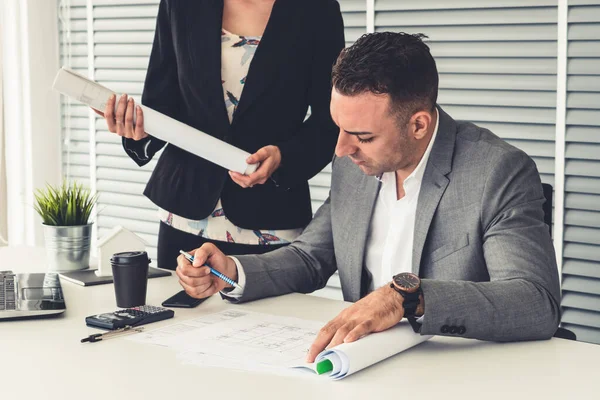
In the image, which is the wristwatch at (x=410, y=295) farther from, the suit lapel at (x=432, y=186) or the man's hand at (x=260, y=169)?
the man's hand at (x=260, y=169)

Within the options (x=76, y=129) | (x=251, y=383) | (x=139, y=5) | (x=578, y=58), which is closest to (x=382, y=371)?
(x=251, y=383)

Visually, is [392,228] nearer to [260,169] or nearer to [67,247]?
[260,169]

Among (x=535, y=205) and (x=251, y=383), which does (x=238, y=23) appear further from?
(x=251, y=383)

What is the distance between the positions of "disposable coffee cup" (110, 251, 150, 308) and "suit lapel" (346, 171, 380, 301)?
0.51m

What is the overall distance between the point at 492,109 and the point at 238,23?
46.8 inches

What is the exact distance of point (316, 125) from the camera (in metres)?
2.15

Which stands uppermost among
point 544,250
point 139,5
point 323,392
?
point 139,5

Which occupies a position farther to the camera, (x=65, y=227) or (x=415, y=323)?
(x=65, y=227)

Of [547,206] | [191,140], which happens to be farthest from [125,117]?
[547,206]

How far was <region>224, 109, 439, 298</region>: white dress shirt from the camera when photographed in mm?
1870

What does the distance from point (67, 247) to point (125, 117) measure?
41 centimetres

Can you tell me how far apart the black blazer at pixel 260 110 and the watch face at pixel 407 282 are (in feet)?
2.11

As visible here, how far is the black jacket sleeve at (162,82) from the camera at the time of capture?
220 cm

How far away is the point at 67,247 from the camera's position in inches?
82.9
